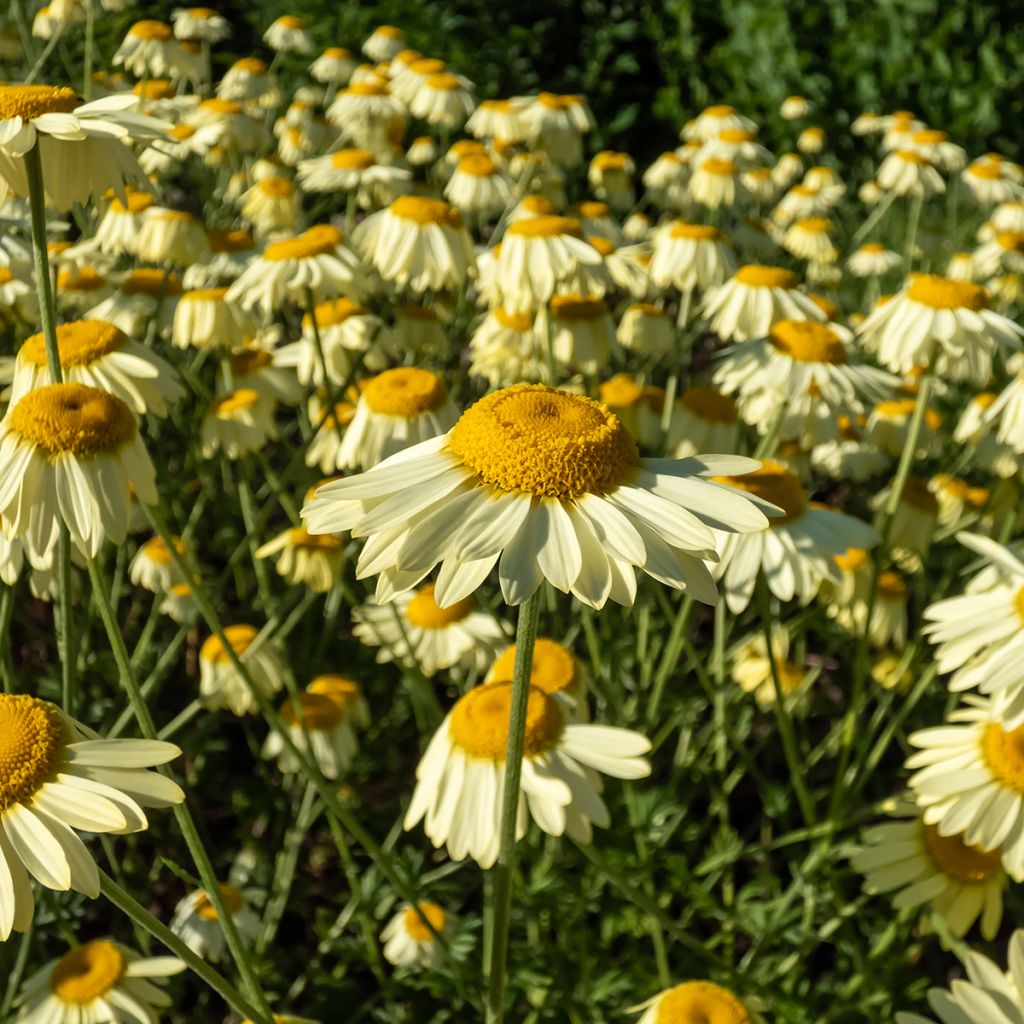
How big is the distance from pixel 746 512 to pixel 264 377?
2118mm

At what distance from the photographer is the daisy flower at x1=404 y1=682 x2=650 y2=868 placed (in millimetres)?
1565

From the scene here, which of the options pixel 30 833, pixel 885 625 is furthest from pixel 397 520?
pixel 885 625

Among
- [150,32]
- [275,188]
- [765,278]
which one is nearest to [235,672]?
[765,278]

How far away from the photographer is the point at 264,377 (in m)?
3.02

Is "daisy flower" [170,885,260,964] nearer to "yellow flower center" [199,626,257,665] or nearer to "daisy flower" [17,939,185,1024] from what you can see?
"daisy flower" [17,939,185,1024]

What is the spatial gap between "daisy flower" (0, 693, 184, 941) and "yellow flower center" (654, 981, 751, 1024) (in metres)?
0.73

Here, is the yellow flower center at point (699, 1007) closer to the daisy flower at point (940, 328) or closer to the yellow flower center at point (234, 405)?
the daisy flower at point (940, 328)

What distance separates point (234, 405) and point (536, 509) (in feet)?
5.95

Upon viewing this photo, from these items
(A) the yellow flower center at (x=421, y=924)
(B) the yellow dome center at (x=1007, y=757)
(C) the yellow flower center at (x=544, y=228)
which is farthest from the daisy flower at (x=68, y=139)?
(B) the yellow dome center at (x=1007, y=757)

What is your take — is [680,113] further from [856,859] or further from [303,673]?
[856,859]

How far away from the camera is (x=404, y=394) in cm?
223

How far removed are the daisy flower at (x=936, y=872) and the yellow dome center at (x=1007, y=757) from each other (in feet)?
0.68

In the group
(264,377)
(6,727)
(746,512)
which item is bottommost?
(264,377)

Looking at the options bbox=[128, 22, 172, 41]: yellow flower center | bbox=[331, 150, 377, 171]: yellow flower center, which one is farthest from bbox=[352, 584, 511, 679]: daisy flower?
bbox=[128, 22, 172, 41]: yellow flower center
